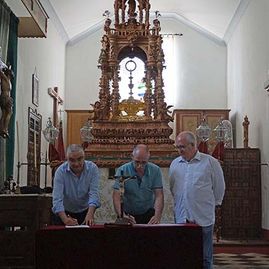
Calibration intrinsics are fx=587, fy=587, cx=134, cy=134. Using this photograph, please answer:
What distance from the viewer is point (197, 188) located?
4.85 m

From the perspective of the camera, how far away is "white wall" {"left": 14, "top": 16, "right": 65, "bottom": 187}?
11.7m

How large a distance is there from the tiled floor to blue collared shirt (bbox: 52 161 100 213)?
9.25ft

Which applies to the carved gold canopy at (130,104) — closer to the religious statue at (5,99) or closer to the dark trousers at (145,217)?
the religious statue at (5,99)

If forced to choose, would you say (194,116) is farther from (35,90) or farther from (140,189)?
(140,189)

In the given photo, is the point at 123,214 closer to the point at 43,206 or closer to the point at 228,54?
the point at 43,206

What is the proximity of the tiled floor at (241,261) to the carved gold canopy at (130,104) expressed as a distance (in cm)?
174

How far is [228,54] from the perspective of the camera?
17.2m

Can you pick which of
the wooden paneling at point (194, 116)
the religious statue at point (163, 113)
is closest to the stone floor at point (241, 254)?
the religious statue at point (163, 113)

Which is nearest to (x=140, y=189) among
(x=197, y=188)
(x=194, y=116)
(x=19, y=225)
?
(x=197, y=188)

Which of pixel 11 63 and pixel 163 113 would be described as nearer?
pixel 163 113

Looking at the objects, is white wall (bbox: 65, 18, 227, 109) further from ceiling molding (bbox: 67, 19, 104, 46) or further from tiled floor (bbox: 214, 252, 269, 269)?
tiled floor (bbox: 214, 252, 269, 269)

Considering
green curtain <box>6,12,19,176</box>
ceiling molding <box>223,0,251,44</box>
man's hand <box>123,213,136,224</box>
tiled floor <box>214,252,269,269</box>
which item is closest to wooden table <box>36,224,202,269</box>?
man's hand <box>123,213,136,224</box>

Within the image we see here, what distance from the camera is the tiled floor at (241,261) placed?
719 cm

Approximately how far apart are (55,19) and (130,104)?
22.3 ft
